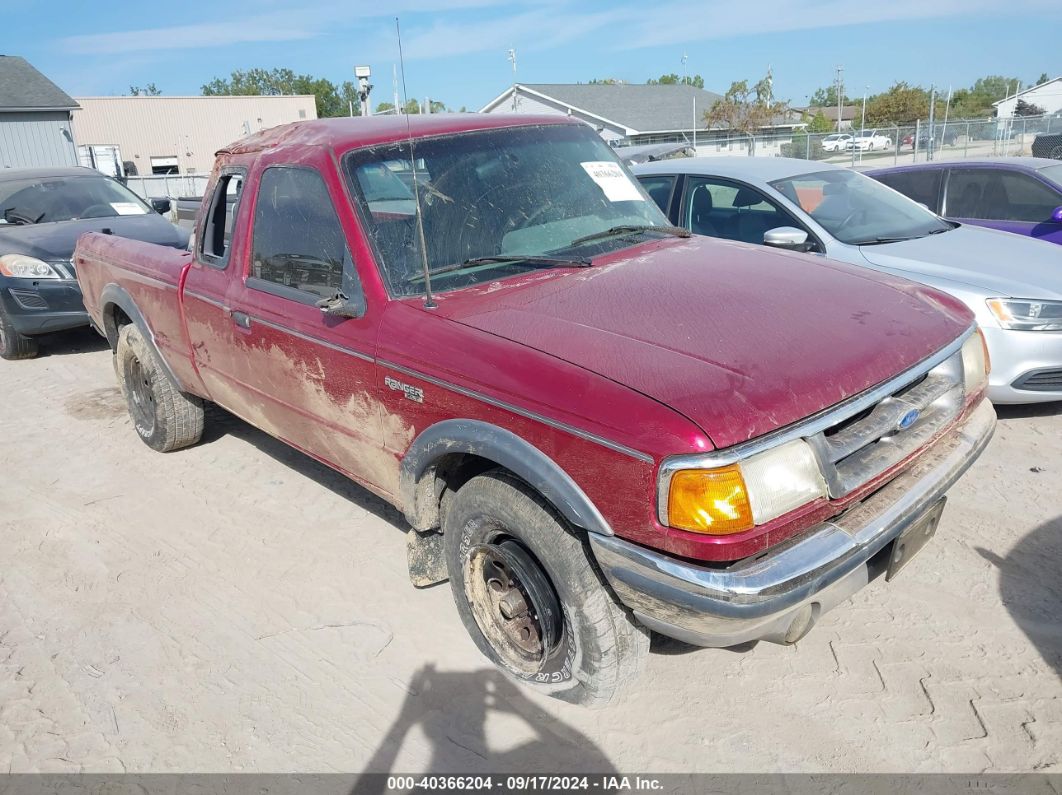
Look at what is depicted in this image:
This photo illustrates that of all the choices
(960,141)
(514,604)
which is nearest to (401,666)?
(514,604)

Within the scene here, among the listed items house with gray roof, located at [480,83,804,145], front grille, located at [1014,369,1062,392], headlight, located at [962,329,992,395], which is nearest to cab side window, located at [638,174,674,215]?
front grille, located at [1014,369,1062,392]

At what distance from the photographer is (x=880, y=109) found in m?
52.9

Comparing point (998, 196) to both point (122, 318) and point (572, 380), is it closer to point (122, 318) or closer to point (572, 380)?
point (572, 380)

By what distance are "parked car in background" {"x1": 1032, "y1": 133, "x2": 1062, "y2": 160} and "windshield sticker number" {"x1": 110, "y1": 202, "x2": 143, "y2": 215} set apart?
55.1ft

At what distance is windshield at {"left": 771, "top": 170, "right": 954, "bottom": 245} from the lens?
549 cm

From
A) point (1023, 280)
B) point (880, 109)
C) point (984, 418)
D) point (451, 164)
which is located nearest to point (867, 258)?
point (1023, 280)

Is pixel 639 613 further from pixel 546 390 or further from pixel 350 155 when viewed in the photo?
pixel 350 155

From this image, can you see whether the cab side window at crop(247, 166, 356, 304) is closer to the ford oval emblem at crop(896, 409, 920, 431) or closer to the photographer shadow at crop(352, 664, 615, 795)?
the photographer shadow at crop(352, 664, 615, 795)

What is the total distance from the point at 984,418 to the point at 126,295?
482 centimetres

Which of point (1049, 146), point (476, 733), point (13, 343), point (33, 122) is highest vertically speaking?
point (33, 122)

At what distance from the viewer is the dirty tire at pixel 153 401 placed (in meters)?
4.99

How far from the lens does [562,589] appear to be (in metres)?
2.52

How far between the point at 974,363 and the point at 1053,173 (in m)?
5.21

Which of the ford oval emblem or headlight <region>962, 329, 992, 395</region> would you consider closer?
the ford oval emblem
